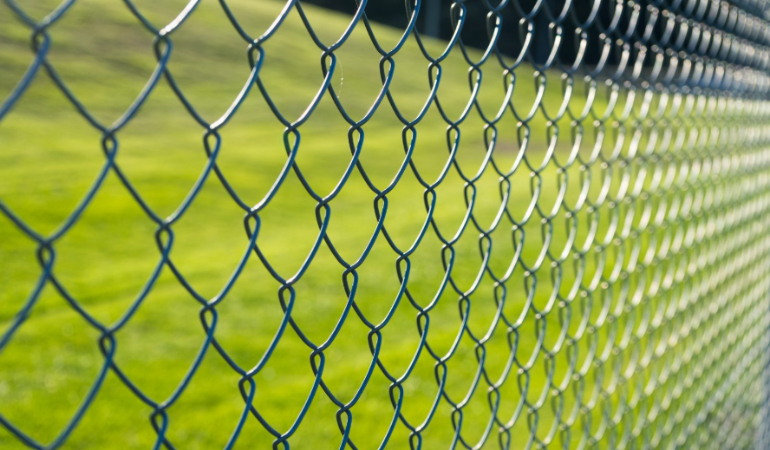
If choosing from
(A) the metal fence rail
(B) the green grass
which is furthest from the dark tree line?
(B) the green grass

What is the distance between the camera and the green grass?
154 inches

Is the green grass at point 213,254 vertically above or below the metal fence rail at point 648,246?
below

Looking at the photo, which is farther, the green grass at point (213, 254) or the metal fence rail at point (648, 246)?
the green grass at point (213, 254)

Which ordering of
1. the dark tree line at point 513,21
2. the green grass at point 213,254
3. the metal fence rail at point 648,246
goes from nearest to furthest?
the metal fence rail at point 648,246, the dark tree line at point 513,21, the green grass at point 213,254

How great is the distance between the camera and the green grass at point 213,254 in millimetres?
3916

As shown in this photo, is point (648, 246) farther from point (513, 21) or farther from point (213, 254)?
point (513, 21)

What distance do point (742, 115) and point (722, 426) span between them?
4.62 ft

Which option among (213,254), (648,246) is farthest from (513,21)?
(648,246)

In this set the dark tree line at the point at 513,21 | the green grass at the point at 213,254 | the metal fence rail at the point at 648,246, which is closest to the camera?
the metal fence rail at the point at 648,246

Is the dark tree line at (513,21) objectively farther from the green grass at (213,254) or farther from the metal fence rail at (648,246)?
the green grass at (213,254)

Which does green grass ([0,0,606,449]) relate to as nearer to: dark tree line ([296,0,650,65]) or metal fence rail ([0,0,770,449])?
metal fence rail ([0,0,770,449])

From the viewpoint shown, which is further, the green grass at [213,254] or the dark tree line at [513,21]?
the green grass at [213,254]

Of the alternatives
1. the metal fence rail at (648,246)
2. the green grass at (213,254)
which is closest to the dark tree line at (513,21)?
the metal fence rail at (648,246)

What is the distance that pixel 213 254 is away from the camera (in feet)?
22.9
